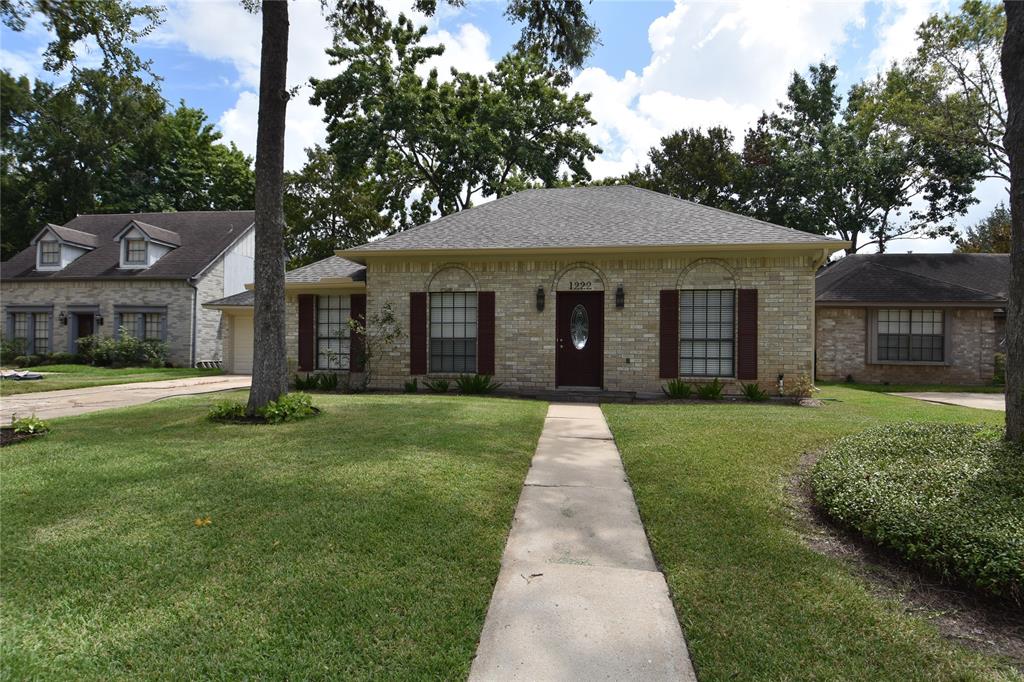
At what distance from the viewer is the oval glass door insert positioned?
36.7 feet

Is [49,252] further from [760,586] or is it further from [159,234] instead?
[760,586]

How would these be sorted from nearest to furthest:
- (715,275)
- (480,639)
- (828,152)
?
(480,639) → (715,275) → (828,152)

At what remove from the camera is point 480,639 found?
2.32 meters

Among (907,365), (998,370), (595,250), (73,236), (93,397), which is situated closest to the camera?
(595,250)

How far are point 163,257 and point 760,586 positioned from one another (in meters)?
24.3

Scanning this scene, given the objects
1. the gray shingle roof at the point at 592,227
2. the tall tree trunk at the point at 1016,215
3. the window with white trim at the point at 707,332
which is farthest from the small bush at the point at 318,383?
the tall tree trunk at the point at 1016,215

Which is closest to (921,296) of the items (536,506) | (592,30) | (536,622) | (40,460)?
(592,30)

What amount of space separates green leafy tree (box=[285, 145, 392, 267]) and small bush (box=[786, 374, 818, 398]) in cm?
2000

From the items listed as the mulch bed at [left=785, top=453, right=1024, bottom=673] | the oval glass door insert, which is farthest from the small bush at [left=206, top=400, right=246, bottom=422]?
the mulch bed at [left=785, top=453, right=1024, bottom=673]

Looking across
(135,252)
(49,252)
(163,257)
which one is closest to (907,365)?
(163,257)

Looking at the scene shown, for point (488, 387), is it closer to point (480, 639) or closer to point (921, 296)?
point (480, 639)

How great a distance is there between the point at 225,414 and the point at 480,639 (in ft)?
21.4

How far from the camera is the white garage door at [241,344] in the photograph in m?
18.3

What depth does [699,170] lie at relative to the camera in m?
26.4
